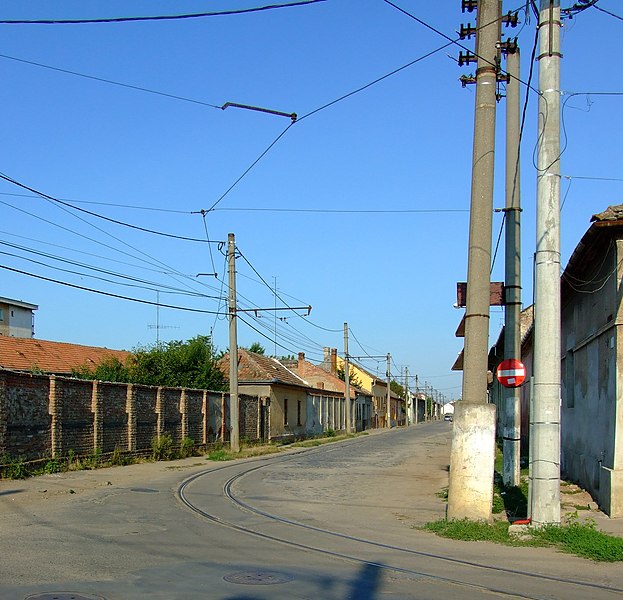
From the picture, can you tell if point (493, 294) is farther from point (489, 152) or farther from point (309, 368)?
point (309, 368)

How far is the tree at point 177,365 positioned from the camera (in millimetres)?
36656

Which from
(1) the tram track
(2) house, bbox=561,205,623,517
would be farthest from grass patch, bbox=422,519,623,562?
(2) house, bbox=561,205,623,517

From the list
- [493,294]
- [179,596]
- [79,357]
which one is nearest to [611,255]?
[493,294]

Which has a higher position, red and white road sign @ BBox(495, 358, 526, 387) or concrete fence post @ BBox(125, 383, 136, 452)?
red and white road sign @ BBox(495, 358, 526, 387)

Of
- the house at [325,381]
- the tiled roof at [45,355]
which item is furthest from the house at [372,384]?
the tiled roof at [45,355]

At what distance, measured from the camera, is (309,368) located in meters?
81.8

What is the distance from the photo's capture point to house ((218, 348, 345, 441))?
144ft

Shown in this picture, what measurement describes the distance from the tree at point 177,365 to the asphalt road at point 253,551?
1887 cm

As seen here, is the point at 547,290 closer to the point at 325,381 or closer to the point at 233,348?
the point at 233,348

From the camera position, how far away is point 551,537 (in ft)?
32.4

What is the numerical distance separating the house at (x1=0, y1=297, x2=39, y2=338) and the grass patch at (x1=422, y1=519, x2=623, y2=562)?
2289 inches

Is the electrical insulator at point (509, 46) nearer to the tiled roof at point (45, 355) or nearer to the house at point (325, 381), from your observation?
the tiled roof at point (45, 355)

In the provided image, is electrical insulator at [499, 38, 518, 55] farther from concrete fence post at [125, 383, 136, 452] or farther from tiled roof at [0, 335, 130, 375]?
tiled roof at [0, 335, 130, 375]

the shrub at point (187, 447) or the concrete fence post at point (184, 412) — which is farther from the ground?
the concrete fence post at point (184, 412)
